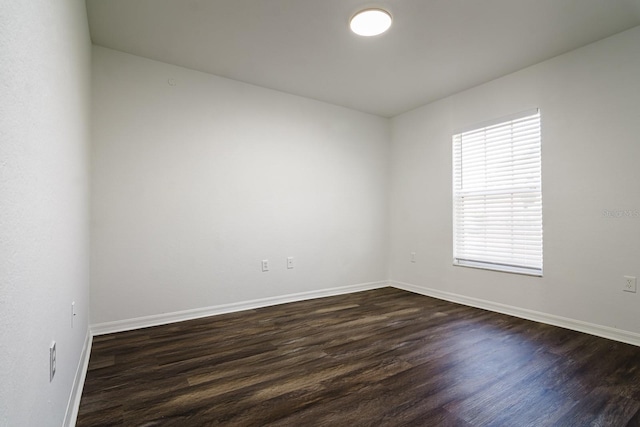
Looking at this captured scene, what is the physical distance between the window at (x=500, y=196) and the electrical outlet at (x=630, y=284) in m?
0.64

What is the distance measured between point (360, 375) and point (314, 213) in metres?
2.36

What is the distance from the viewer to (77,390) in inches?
69.5

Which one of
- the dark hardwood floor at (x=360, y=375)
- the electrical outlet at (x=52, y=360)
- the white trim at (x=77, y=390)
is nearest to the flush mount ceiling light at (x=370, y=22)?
the dark hardwood floor at (x=360, y=375)

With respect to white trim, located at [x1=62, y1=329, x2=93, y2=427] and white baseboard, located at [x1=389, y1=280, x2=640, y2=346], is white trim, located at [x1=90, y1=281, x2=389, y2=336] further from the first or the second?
white baseboard, located at [x1=389, y1=280, x2=640, y2=346]

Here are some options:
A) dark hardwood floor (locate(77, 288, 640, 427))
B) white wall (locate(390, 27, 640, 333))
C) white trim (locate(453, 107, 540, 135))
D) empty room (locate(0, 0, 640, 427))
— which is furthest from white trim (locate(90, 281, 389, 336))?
white trim (locate(453, 107, 540, 135))

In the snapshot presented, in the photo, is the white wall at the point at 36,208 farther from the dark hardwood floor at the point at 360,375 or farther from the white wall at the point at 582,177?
the white wall at the point at 582,177

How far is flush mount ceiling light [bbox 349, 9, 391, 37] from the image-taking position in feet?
7.95

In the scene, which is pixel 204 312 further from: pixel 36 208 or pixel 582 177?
pixel 582 177

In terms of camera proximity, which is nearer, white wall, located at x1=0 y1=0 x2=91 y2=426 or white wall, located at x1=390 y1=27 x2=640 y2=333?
white wall, located at x1=0 y1=0 x2=91 y2=426

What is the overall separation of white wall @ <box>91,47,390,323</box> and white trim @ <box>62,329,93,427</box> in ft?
2.33

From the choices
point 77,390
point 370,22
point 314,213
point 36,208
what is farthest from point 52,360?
point 314,213

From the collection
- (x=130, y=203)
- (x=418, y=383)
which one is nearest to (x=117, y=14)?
(x=130, y=203)

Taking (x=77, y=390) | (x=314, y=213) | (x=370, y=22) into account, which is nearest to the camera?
(x=77, y=390)

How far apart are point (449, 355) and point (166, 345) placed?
2.19 meters
